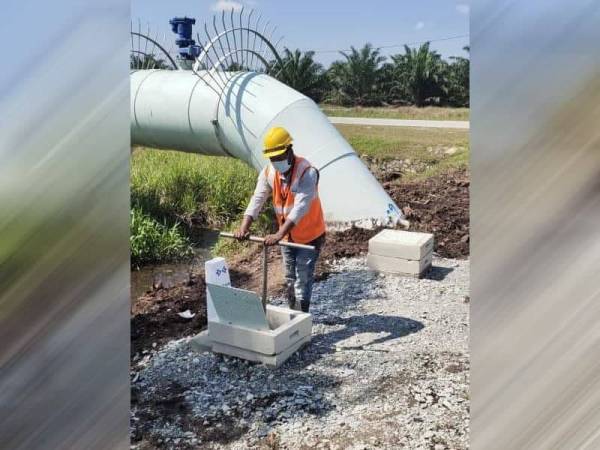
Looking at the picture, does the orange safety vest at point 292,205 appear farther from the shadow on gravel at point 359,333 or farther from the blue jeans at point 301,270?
the shadow on gravel at point 359,333

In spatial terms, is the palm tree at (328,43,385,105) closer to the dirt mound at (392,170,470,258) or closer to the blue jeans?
the dirt mound at (392,170,470,258)

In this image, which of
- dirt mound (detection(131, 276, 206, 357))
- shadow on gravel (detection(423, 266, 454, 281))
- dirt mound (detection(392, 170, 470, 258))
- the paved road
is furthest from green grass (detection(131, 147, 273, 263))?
the paved road

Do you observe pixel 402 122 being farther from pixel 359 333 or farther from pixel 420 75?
pixel 359 333

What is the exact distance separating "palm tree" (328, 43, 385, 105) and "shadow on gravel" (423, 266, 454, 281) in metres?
11.2

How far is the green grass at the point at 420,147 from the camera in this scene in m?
10.0

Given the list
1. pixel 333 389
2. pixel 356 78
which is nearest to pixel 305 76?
pixel 356 78

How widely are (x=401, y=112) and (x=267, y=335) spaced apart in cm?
1275

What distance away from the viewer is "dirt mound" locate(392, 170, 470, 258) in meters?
6.04

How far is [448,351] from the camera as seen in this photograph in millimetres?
3783
